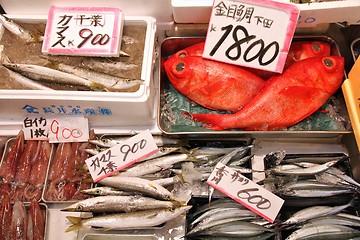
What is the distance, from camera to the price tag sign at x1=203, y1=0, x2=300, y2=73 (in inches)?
84.6

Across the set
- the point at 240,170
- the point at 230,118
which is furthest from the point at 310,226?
the point at 230,118

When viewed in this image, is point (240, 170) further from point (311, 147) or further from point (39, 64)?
point (39, 64)

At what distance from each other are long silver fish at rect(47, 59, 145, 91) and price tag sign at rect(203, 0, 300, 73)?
0.48 metres

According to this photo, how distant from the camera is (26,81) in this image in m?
2.16

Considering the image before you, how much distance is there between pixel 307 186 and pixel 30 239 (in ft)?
4.79

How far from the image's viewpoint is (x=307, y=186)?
7.12ft

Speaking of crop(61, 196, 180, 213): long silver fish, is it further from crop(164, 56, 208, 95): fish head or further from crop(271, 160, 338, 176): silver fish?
crop(164, 56, 208, 95): fish head

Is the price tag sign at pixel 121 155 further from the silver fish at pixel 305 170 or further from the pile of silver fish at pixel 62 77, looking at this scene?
the silver fish at pixel 305 170

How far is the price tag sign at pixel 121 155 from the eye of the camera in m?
2.20

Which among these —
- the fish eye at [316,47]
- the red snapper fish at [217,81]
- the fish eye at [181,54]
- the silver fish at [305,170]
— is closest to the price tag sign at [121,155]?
the red snapper fish at [217,81]

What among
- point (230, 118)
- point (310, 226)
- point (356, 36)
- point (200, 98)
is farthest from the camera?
point (356, 36)

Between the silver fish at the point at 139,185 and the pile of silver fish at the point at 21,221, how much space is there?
1.21 feet

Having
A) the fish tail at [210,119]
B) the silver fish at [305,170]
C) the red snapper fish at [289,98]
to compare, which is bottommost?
the silver fish at [305,170]

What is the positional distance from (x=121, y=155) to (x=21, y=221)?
0.61m
